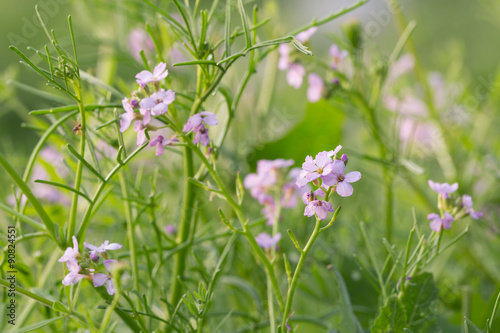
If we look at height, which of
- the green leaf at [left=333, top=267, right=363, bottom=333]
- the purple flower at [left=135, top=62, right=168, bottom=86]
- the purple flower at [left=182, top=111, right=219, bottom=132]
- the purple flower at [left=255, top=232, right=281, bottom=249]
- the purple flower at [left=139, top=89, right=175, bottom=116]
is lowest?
the green leaf at [left=333, top=267, right=363, bottom=333]

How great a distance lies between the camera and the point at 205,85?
343 millimetres

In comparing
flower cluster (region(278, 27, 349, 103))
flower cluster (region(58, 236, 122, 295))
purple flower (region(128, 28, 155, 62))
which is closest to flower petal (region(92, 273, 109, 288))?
flower cluster (region(58, 236, 122, 295))

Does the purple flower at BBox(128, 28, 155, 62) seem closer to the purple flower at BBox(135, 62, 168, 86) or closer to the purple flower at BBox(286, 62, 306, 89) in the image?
the purple flower at BBox(286, 62, 306, 89)

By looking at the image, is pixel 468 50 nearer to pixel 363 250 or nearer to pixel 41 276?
pixel 363 250

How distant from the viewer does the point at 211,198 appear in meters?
0.33

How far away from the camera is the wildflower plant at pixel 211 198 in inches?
11.8

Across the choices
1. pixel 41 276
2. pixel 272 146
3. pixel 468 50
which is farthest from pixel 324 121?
pixel 468 50

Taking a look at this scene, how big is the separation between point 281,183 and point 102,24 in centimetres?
48

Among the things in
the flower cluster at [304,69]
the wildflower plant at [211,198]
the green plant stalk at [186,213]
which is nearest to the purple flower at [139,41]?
the wildflower plant at [211,198]

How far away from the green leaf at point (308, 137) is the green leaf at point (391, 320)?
22 centimetres

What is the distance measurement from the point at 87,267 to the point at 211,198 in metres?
0.09

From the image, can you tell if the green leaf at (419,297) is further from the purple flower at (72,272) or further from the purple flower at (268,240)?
the purple flower at (72,272)

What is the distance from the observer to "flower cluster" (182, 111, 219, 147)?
0.30 m

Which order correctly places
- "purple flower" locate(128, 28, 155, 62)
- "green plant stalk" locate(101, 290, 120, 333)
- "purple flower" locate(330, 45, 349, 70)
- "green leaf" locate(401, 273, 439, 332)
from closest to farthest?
1. "green plant stalk" locate(101, 290, 120, 333)
2. "green leaf" locate(401, 273, 439, 332)
3. "purple flower" locate(330, 45, 349, 70)
4. "purple flower" locate(128, 28, 155, 62)
